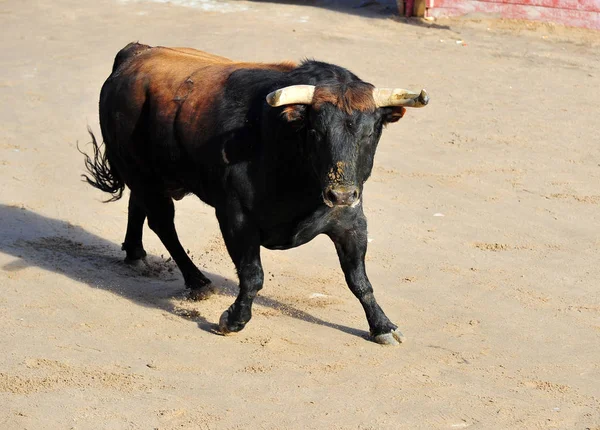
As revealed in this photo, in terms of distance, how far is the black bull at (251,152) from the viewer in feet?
20.0

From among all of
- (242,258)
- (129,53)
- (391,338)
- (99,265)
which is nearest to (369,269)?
(391,338)

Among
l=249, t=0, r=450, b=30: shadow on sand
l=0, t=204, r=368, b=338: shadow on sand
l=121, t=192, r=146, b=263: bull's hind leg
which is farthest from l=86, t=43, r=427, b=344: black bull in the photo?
l=249, t=0, r=450, b=30: shadow on sand

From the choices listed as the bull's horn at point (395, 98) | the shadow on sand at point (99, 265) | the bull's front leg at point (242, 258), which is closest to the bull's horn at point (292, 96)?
the bull's horn at point (395, 98)

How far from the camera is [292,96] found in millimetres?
6062

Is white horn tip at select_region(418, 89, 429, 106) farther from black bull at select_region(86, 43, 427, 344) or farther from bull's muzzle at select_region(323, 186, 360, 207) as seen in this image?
bull's muzzle at select_region(323, 186, 360, 207)

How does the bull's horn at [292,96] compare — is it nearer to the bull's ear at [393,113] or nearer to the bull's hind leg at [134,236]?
the bull's ear at [393,113]

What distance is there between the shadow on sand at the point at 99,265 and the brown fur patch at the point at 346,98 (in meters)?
1.62

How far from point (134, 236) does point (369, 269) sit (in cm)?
187

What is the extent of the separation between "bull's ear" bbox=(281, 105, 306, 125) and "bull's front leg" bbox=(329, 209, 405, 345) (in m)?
0.82

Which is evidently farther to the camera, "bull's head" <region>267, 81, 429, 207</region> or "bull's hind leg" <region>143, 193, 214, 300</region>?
"bull's hind leg" <region>143, 193, 214, 300</region>

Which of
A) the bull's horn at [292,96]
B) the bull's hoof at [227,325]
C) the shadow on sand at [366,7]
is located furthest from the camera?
the shadow on sand at [366,7]

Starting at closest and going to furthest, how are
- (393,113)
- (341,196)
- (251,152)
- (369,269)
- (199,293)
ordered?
(341,196) < (393,113) < (251,152) < (199,293) < (369,269)

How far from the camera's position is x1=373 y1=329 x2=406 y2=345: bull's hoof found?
6.67 m

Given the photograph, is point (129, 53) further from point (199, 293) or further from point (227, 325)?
point (227, 325)
